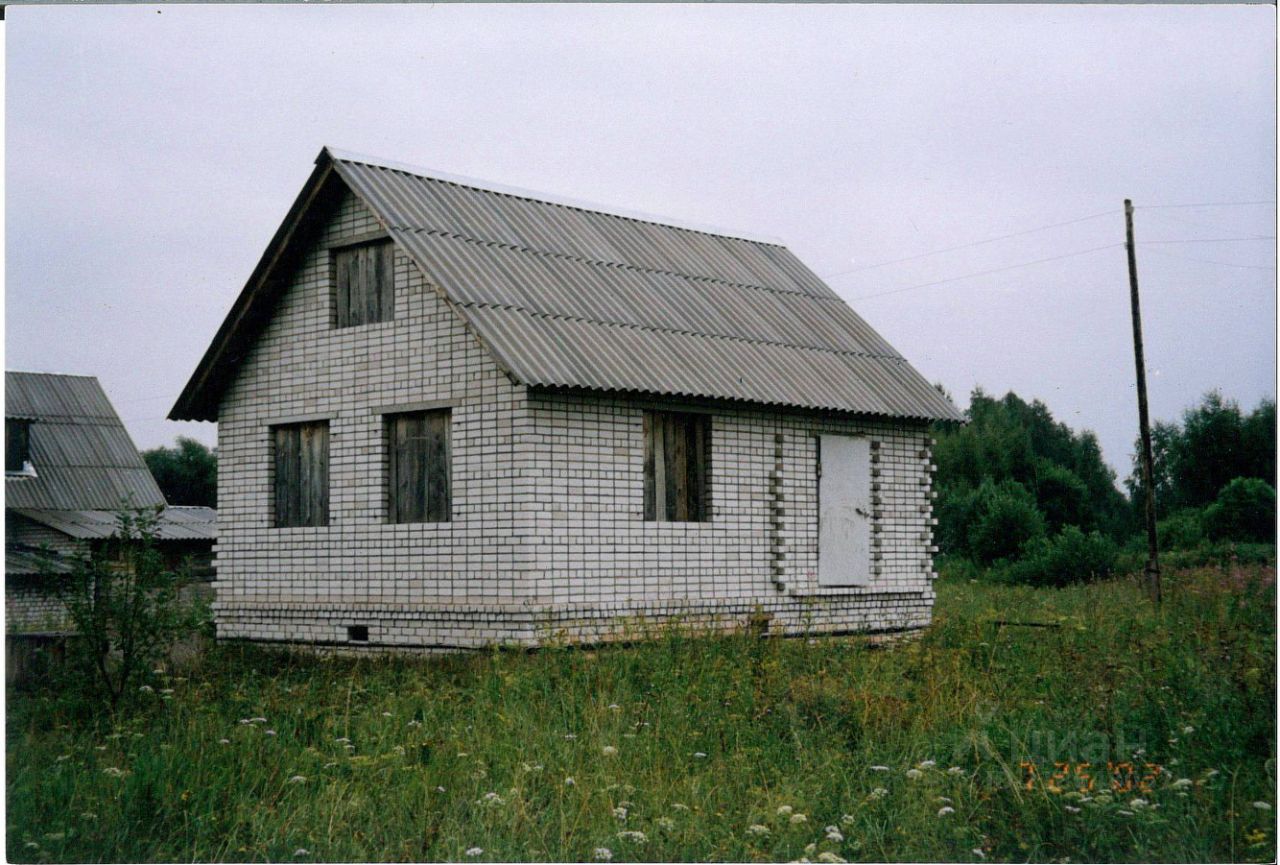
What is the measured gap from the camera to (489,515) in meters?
13.6

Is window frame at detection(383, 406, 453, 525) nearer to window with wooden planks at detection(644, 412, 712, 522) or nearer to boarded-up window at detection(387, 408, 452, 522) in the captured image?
boarded-up window at detection(387, 408, 452, 522)

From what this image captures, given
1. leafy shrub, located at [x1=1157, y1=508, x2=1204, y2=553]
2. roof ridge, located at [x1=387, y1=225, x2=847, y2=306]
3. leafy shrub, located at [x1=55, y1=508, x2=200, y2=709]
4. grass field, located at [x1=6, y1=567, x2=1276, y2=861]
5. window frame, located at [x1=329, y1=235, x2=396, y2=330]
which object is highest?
roof ridge, located at [x1=387, y1=225, x2=847, y2=306]

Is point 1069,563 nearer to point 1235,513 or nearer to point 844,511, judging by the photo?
point 1235,513

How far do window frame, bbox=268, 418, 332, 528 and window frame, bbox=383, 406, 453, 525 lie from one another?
0.97m

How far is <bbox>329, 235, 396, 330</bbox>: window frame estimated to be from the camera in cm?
1484

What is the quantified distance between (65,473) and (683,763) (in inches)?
789

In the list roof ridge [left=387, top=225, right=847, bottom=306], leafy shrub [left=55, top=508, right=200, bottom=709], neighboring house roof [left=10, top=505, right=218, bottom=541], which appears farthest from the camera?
neighboring house roof [left=10, top=505, right=218, bottom=541]

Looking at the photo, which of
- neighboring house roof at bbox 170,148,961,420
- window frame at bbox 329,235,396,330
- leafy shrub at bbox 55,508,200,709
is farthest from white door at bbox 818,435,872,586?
leafy shrub at bbox 55,508,200,709

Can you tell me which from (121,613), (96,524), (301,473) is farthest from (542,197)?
(96,524)

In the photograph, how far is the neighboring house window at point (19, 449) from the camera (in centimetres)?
2373

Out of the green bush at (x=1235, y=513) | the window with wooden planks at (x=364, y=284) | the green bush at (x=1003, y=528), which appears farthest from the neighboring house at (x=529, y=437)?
the green bush at (x=1003, y=528)

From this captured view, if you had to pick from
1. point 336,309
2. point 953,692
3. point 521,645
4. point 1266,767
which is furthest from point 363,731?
point 336,309

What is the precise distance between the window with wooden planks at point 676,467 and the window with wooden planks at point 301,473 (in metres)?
3.71

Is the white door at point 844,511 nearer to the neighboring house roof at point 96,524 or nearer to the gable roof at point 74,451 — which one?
the neighboring house roof at point 96,524
